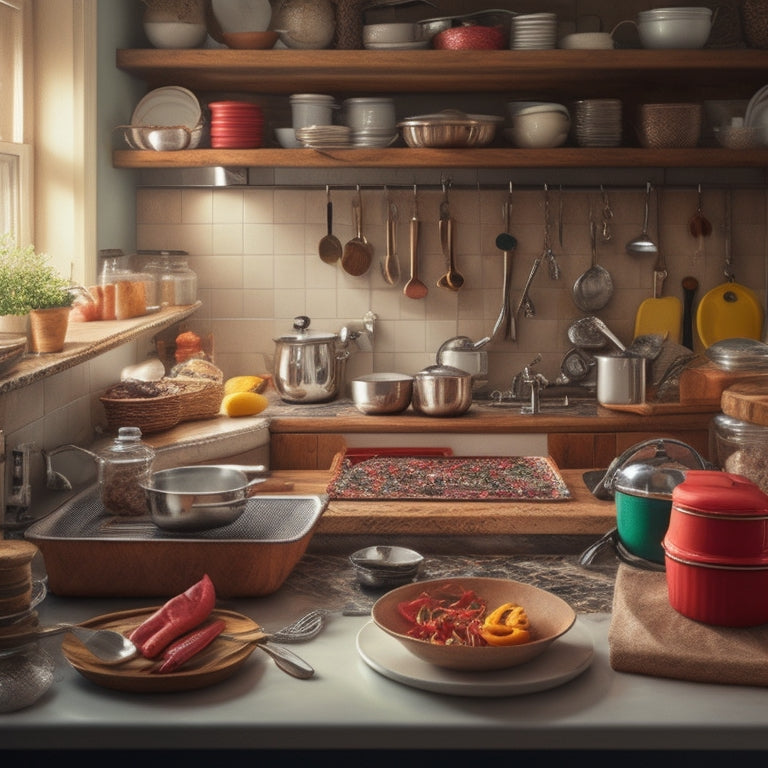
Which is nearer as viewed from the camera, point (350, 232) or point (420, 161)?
point (420, 161)

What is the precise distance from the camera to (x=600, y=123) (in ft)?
14.0

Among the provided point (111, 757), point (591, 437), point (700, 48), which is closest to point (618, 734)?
point (111, 757)

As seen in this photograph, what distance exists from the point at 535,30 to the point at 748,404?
189cm

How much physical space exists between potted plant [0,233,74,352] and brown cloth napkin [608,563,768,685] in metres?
1.62

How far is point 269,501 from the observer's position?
233 cm

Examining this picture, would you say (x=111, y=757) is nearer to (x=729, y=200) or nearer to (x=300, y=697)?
(x=300, y=697)

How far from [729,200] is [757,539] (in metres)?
3.19

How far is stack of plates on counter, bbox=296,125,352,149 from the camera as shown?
13.6ft

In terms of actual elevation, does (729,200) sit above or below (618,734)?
above

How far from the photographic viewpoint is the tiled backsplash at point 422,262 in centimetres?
463

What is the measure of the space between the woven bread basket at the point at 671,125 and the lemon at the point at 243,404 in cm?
173

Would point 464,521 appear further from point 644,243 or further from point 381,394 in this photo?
point 644,243

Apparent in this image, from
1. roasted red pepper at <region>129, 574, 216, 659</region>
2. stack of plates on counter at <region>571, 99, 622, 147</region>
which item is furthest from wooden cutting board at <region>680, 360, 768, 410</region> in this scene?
roasted red pepper at <region>129, 574, 216, 659</region>

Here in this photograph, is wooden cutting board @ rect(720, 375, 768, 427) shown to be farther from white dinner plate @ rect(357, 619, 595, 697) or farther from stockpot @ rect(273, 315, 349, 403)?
stockpot @ rect(273, 315, 349, 403)
